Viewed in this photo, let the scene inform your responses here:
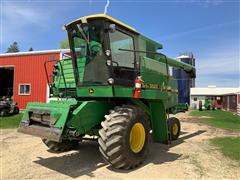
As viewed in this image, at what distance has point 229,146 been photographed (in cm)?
820

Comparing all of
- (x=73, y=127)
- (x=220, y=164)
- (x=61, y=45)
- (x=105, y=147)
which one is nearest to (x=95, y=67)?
(x=73, y=127)

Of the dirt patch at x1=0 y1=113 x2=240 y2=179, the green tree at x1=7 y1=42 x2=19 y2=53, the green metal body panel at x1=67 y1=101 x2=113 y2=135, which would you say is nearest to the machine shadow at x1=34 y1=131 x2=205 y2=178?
the dirt patch at x1=0 y1=113 x2=240 y2=179

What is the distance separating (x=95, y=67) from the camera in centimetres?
611

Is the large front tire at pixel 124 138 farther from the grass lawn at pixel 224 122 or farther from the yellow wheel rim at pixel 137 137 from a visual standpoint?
the grass lawn at pixel 224 122

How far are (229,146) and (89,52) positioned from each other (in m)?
5.33

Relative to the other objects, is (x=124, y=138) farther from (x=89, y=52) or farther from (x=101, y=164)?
(x=89, y=52)

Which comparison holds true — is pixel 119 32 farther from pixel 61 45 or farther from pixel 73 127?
pixel 61 45

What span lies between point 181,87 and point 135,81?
15.8 feet

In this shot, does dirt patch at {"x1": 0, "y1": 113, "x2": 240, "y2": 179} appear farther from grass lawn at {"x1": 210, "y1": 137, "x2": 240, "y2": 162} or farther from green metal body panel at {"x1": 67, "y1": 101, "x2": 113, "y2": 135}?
green metal body panel at {"x1": 67, "y1": 101, "x2": 113, "y2": 135}

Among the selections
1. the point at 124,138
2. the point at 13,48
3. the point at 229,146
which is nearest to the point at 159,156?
the point at 124,138

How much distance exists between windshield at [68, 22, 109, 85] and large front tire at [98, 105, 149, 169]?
952 mm

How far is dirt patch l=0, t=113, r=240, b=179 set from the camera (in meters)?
5.31

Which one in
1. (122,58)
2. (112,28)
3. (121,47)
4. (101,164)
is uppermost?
(112,28)

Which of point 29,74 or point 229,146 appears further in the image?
point 29,74
